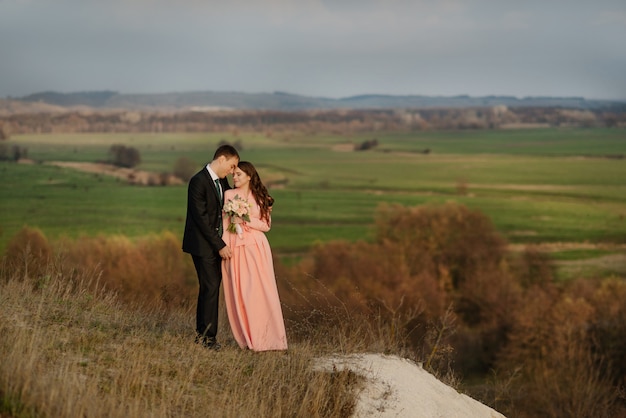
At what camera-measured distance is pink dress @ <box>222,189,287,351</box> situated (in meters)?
9.57

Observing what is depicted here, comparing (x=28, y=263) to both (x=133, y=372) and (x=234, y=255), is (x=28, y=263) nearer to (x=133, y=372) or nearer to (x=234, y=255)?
(x=234, y=255)

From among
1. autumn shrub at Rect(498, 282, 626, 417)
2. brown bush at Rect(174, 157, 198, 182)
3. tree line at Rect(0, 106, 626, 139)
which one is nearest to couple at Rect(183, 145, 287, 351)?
autumn shrub at Rect(498, 282, 626, 417)

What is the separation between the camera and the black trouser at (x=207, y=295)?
942cm

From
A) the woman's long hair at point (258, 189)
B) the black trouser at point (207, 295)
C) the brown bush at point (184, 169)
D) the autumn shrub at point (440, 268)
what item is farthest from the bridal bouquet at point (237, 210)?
the brown bush at point (184, 169)

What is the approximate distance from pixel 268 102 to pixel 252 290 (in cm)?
15001

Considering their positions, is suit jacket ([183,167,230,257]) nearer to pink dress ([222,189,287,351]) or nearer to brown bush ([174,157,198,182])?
pink dress ([222,189,287,351])

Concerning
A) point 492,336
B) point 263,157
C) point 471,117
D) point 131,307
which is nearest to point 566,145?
point 471,117

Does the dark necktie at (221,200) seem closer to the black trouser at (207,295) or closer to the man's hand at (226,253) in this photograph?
the man's hand at (226,253)

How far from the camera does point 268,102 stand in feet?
519

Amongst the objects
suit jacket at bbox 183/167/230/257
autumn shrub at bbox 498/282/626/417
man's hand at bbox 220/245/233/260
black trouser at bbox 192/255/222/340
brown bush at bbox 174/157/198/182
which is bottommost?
autumn shrub at bbox 498/282/626/417

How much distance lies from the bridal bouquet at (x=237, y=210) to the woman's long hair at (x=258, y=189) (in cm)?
19

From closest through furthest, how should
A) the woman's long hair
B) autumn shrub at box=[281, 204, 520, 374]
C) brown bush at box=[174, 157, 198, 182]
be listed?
the woman's long hair
autumn shrub at box=[281, 204, 520, 374]
brown bush at box=[174, 157, 198, 182]

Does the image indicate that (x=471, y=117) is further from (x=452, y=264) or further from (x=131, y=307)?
(x=131, y=307)

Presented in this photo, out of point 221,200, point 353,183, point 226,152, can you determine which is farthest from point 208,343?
point 353,183
